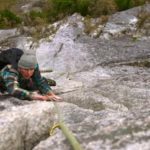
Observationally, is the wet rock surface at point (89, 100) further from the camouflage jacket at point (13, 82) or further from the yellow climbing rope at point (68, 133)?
the camouflage jacket at point (13, 82)

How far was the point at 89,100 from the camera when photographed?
412 inches

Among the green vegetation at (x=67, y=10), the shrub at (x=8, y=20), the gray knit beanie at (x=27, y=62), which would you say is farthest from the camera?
the shrub at (x=8, y=20)

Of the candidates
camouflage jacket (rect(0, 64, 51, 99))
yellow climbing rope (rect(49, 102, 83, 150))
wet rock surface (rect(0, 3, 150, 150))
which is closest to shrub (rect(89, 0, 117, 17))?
wet rock surface (rect(0, 3, 150, 150))

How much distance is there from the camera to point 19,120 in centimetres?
767

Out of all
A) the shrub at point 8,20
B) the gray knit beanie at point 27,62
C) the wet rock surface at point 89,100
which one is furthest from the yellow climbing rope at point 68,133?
the shrub at point 8,20

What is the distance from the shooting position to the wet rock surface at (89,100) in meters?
6.63

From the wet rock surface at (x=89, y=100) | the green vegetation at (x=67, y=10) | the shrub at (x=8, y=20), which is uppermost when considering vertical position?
the wet rock surface at (x=89, y=100)

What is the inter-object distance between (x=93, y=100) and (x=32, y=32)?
1112cm

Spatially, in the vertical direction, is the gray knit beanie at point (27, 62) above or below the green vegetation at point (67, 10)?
above

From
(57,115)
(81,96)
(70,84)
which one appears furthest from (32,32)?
(57,115)

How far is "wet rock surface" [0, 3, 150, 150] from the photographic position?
21.7ft

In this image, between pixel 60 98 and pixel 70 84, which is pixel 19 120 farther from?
pixel 70 84

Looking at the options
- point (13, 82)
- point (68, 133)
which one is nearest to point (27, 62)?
point (13, 82)

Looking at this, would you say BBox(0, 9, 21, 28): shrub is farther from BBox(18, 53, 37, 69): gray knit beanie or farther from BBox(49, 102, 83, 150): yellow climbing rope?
BBox(49, 102, 83, 150): yellow climbing rope
